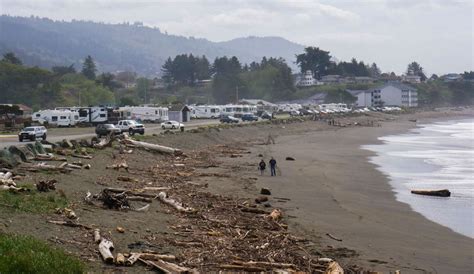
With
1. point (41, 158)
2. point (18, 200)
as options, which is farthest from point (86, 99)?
point (18, 200)

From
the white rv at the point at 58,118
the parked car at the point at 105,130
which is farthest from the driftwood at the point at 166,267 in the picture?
the white rv at the point at 58,118

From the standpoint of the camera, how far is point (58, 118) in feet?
235

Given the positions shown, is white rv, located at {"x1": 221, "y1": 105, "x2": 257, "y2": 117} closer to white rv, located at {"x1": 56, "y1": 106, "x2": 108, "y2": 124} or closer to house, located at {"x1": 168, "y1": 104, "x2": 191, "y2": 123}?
house, located at {"x1": 168, "y1": 104, "x2": 191, "y2": 123}

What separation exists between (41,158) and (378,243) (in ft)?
52.0

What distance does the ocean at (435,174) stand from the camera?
81.0 feet

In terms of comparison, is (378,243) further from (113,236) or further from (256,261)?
(113,236)

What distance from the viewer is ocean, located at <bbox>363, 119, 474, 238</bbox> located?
81.0 feet

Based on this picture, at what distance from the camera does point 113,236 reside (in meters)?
14.9

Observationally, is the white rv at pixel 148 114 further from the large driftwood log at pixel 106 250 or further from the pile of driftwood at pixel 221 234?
the large driftwood log at pixel 106 250

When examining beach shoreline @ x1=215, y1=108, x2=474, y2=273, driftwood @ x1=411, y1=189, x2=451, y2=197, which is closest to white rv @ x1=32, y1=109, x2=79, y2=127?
beach shoreline @ x1=215, y1=108, x2=474, y2=273

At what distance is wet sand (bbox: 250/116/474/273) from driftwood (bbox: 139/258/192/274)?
465 centimetres

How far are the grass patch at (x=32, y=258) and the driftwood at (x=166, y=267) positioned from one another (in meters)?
1.63

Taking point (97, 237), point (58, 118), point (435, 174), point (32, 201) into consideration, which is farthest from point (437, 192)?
point (58, 118)

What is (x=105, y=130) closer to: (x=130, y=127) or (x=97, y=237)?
(x=130, y=127)
